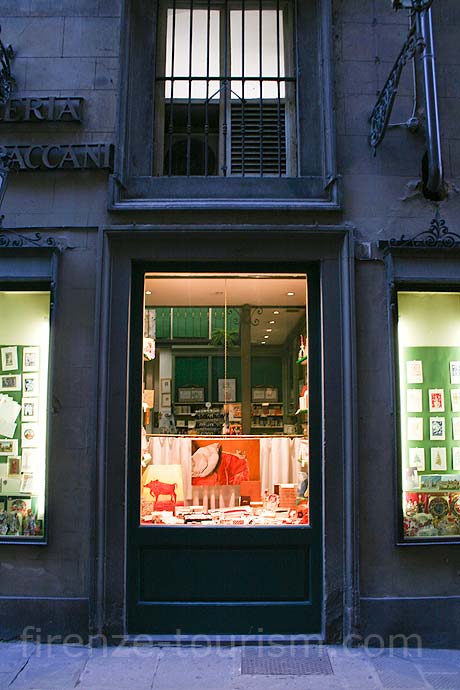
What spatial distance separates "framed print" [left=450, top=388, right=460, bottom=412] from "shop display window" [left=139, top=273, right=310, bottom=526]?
1.52 meters

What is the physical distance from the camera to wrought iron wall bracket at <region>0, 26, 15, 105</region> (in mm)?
6113

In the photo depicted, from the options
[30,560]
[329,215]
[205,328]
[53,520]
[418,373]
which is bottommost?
[30,560]

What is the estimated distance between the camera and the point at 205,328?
6523 mm

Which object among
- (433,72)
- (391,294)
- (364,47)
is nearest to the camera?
(433,72)

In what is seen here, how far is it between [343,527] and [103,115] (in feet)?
15.6

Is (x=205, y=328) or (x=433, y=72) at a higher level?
(x=433, y=72)

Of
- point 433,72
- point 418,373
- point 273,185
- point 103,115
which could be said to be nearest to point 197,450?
point 418,373

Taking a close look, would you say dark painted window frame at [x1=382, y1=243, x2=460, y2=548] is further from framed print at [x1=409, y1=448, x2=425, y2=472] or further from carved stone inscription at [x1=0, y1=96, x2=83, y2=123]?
carved stone inscription at [x1=0, y1=96, x2=83, y2=123]

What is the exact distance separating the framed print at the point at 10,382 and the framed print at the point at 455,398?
4.36 meters

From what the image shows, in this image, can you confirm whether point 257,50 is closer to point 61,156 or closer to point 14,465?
point 61,156

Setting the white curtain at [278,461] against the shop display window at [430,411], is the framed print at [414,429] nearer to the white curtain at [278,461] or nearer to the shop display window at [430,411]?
the shop display window at [430,411]

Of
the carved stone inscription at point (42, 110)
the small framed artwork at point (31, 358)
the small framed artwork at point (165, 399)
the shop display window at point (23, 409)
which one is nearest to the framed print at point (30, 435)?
the shop display window at point (23, 409)

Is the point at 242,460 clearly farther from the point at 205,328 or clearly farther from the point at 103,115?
the point at 103,115

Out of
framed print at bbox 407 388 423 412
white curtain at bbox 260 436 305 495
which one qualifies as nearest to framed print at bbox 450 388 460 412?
framed print at bbox 407 388 423 412
